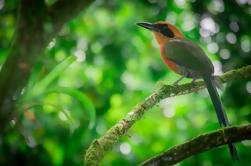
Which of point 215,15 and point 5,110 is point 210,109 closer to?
point 215,15

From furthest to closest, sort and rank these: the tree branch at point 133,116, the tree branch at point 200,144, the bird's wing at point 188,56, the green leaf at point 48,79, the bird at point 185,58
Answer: the bird's wing at point 188,56, the bird at point 185,58, the green leaf at point 48,79, the tree branch at point 133,116, the tree branch at point 200,144

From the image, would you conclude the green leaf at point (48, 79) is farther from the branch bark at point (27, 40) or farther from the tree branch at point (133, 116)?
the tree branch at point (133, 116)

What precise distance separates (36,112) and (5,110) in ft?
3.82

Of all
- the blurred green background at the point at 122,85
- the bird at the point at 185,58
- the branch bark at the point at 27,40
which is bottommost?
the blurred green background at the point at 122,85

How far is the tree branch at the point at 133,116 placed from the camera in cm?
136

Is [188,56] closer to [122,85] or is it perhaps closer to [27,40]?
[27,40]

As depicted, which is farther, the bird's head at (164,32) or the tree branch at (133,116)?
the bird's head at (164,32)

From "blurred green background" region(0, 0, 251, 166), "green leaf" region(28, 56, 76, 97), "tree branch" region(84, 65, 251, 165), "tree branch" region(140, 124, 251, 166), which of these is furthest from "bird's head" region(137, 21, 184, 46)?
"tree branch" region(140, 124, 251, 166)

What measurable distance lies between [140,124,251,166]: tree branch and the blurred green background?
499 mm

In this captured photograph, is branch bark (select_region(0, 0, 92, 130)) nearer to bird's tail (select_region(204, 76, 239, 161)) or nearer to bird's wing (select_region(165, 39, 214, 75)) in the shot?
bird's wing (select_region(165, 39, 214, 75))

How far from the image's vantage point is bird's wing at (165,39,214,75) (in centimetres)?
192

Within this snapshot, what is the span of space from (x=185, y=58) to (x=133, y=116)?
0.62 meters

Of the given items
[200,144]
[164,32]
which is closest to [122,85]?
[164,32]

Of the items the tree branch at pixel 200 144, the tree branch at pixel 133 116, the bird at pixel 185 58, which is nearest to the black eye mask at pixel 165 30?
the bird at pixel 185 58
